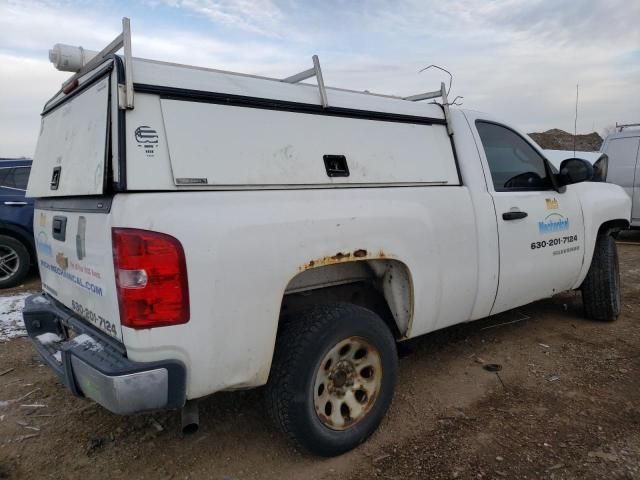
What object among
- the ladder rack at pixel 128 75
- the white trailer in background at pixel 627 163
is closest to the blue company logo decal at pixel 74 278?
the ladder rack at pixel 128 75

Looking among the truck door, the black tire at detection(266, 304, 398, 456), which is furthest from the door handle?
the black tire at detection(266, 304, 398, 456)

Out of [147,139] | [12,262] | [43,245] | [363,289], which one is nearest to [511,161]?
[363,289]

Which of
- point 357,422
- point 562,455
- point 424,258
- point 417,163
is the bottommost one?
point 562,455

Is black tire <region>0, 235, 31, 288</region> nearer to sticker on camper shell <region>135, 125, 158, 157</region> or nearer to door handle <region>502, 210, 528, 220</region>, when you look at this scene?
sticker on camper shell <region>135, 125, 158, 157</region>

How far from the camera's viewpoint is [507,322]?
4.73 m

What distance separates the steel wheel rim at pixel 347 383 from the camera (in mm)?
2529

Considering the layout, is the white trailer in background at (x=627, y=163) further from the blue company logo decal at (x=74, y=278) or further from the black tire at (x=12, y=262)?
the black tire at (x=12, y=262)

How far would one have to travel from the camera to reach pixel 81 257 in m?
2.35

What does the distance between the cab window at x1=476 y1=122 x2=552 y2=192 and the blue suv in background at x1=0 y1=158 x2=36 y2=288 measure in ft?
19.4

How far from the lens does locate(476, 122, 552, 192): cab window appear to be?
139 inches

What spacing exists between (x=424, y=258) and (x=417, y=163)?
61 cm

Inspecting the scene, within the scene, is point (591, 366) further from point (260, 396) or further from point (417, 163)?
point (260, 396)

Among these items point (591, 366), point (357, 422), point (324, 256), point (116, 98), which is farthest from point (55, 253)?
point (591, 366)

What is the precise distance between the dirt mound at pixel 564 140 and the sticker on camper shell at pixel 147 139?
853 inches
